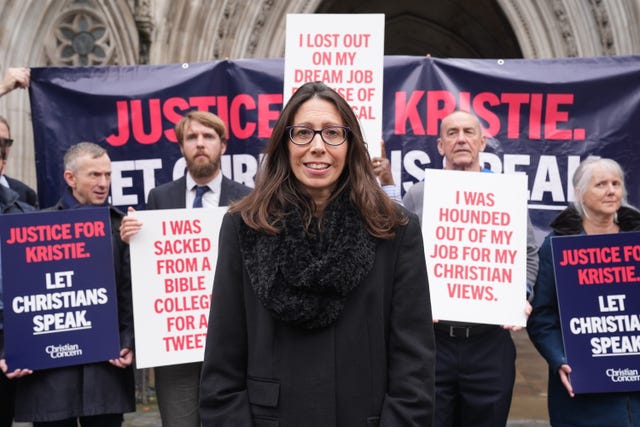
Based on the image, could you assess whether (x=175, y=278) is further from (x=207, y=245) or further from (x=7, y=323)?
(x=7, y=323)

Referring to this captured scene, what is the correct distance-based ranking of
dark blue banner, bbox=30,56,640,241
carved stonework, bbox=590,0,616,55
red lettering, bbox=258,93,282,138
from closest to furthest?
1. dark blue banner, bbox=30,56,640,241
2. red lettering, bbox=258,93,282,138
3. carved stonework, bbox=590,0,616,55

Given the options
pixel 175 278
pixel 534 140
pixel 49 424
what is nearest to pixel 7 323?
pixel 49 424

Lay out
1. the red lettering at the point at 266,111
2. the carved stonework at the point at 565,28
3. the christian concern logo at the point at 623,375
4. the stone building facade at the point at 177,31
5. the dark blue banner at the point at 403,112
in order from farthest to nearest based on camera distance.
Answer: the carved stonework at the point at 565,28 → the stone building facade at the point at 177,31 → the red lettering at the point at 266,111 → the dark blue banner at the point at 403,112 → the christian concern logo at the point at 623,375

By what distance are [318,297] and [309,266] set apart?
8cm

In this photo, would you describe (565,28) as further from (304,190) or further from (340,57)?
(304,190)

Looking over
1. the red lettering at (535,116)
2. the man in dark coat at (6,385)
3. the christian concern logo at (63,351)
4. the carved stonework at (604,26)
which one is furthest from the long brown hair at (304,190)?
the carved stonework at (604,26)

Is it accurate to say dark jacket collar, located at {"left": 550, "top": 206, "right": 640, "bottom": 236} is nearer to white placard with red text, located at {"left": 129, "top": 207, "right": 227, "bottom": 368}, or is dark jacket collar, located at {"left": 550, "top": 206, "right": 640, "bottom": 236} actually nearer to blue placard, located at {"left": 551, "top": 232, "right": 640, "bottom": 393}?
blue placard, located at {"left": 551, "top": 232, "right": 640, "bottom": 393}

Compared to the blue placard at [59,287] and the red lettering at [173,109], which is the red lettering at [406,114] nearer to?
the red lettering at [173,109]

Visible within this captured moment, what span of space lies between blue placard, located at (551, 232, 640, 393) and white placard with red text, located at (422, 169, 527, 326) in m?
0.22

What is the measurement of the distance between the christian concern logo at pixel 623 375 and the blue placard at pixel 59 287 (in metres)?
2.04

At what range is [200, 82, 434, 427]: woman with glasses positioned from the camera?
1944 mm

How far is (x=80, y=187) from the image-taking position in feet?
11.1

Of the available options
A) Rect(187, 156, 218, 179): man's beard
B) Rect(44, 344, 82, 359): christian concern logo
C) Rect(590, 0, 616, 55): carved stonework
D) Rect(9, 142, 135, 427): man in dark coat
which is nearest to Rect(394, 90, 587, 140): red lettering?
Rect(187, 156, 218, 179): man's beard

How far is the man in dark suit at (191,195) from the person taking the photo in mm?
3406
